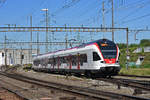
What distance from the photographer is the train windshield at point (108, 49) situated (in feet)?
77.9

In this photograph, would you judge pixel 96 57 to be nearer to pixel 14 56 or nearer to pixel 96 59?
pixel 96 59

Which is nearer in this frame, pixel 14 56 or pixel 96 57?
pixel 96 57

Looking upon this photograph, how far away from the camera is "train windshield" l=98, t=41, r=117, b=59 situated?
23753 millimetres

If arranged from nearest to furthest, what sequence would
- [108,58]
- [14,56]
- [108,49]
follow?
[108,58], [108,49], [14,56]

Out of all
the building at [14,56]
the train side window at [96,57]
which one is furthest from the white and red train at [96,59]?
the building at [14,56]

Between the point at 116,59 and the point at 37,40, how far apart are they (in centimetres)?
4650

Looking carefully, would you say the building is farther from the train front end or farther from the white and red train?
the train front end

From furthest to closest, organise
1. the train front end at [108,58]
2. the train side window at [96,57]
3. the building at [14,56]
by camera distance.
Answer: the building at [14,56] → the train side window at [96,57] → the train front end at [108,58]

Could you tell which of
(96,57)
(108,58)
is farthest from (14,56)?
(108,58)

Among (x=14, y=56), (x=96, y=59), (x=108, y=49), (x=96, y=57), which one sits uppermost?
(x=14, y=56)

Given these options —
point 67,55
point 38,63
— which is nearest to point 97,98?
point 67,55

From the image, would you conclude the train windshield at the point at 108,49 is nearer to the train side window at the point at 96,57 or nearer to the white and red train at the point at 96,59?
the white and red train at the point at 96,59

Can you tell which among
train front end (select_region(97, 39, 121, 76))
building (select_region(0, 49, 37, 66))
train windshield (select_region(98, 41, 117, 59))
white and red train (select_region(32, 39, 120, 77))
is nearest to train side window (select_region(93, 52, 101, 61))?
white and red train (select_region(32, 39, 120, 77))

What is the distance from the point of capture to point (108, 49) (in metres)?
24.1
